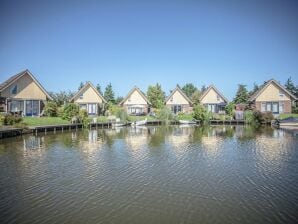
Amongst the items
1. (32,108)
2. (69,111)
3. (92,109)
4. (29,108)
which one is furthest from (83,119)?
(92,109)

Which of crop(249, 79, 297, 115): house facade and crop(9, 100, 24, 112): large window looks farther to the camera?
crop(249, 79, 297, 115): house facade

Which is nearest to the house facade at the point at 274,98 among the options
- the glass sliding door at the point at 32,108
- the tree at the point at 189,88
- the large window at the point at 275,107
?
the large window at the point at 275,107

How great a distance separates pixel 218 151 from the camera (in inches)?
A: 799

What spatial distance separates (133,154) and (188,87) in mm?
104361

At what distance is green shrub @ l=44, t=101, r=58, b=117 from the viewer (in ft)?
144

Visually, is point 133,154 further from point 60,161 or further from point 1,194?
point 1,194

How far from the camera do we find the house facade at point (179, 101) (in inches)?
2328

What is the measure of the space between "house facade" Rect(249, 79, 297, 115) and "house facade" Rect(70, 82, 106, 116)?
30.9m

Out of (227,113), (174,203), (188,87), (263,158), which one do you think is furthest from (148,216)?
(188,87)

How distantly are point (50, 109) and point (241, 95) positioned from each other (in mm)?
45050

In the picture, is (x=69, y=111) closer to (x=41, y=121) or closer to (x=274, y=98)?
(x=41, y=121)

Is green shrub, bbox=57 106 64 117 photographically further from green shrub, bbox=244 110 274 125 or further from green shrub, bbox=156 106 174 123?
green shrub, bbox=244 110 274 125

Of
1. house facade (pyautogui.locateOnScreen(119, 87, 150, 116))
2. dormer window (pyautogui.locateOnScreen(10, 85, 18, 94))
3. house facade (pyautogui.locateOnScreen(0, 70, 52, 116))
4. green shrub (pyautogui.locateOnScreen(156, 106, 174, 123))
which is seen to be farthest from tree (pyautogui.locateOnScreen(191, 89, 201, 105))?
dormer window (pyautogui.locateOnScreen(10, 85, 18, 94))

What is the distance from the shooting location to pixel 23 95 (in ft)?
140
